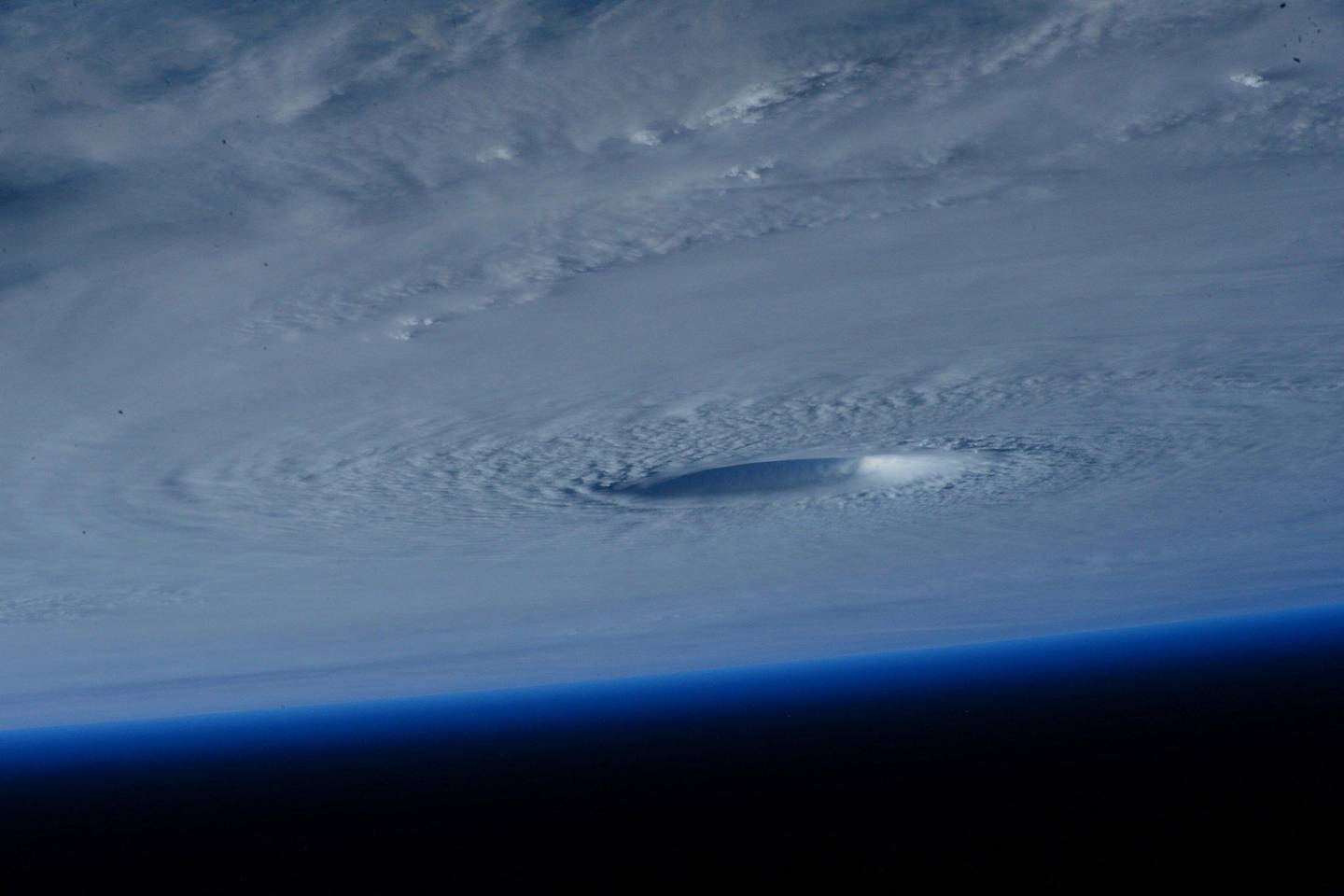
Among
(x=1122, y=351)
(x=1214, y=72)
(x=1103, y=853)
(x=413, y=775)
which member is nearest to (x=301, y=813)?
(x=413, y=775)

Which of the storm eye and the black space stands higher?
the storm eye

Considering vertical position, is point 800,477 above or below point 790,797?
above

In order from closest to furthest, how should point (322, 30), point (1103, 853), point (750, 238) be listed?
point (322, 30), point (750, 238), point (1103, 853)

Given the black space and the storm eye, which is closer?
the storm eye

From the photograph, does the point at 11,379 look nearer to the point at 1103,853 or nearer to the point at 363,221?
the point at 363,221

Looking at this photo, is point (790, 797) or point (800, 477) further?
point (790, 797)

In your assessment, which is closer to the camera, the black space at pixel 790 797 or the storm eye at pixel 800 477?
the storm eye at pixel 800 477

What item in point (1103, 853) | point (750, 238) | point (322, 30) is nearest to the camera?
point (322, 30)

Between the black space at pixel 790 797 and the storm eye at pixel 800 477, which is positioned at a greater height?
the storm eye at pixel 800 477
